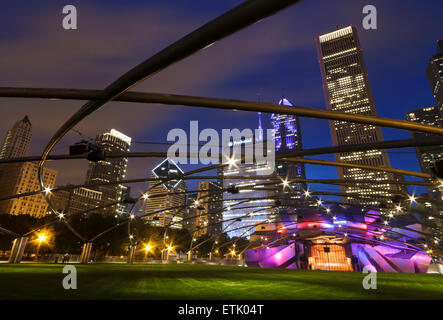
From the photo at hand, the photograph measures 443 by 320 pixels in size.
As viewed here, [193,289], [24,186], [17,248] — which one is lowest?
[193,289]

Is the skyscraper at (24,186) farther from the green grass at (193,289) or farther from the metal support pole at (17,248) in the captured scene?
the green grass at (193,289)

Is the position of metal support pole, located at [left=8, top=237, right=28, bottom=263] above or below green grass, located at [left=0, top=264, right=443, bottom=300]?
above

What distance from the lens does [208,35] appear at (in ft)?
18.8

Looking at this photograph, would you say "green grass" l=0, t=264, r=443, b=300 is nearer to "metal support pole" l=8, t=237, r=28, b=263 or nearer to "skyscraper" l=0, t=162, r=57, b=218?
"metal support pole" l=8, t=237, r=28, b=263

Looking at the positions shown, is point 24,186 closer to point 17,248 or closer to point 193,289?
point 17,248

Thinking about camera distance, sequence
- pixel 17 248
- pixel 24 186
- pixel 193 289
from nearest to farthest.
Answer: pixel 193 289 → pixel 17 248 → pixel 24 186

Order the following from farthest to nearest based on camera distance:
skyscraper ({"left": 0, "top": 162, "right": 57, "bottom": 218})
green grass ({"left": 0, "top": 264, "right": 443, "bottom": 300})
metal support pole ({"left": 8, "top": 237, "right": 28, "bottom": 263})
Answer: skyscraper ({"left": 0, "top": 162, "right": 57, "bottom": 218}) → metal support pole ({"left": 8, "top": 237, "right": 28, "bottom": 263}) → green grass ({"left": 0, "top": 264, "right": 443, "bottom": 300})

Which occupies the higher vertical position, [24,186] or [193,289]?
[24,186]

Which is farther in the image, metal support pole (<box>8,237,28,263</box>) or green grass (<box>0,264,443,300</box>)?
metal support pole (<box>8,237,28,263</box>)

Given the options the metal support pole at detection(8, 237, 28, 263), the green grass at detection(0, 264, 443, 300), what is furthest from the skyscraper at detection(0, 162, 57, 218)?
the green grass at detection(0, 264, 443, 300)

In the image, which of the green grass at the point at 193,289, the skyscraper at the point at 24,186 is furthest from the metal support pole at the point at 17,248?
the skyscraper at the point at 24,186

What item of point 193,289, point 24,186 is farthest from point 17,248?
point 24,186

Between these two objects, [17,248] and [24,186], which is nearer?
[17,248]
